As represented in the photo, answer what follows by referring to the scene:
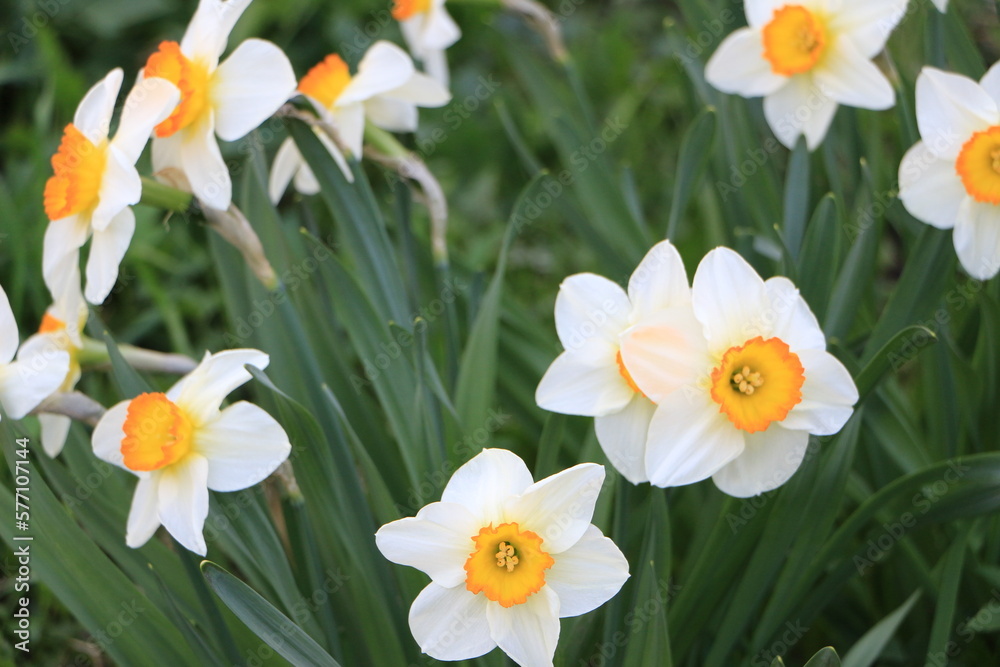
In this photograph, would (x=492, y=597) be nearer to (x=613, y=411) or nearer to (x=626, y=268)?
(x=613, y=411)

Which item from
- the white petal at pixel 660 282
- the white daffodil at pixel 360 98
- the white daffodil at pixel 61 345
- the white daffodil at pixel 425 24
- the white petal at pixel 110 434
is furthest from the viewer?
the white daffodil at pixel 425 24

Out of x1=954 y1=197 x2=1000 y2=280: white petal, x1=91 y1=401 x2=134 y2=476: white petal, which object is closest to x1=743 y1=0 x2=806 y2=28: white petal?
x1=954 y1=197 x2=1000 y2=280: white petal

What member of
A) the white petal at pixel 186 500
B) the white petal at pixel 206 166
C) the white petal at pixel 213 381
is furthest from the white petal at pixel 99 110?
the white petal at pixel 186 500

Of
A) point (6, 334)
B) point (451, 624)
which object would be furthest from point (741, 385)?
point (6, 334)

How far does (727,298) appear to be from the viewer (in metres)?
1.00

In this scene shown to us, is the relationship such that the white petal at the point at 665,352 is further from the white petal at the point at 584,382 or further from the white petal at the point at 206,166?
the white petal at the point at 206,166

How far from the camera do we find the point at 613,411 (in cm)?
104

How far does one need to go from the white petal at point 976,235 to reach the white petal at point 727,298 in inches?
13.8

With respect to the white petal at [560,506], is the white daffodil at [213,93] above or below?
above

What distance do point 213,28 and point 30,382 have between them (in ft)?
1.79

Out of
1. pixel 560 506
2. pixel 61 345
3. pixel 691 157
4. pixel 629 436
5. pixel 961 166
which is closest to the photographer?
pixel 560 506

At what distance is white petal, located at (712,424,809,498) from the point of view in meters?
1.01

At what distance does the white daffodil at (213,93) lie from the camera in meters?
1.14

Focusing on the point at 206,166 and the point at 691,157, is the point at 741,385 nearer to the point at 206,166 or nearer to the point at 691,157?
the point at 691,157
